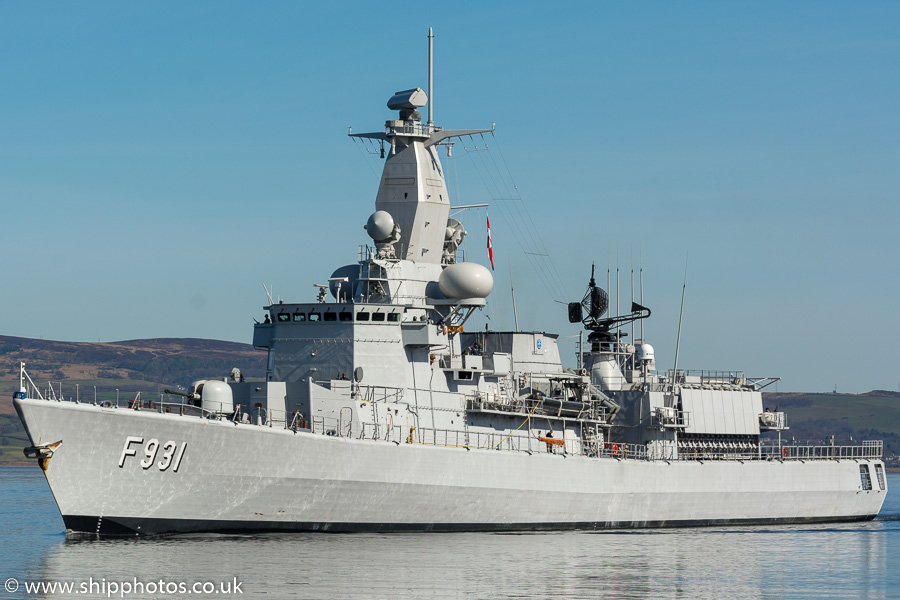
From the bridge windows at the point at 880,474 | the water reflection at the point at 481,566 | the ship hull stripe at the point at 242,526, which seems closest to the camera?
the water reflection at the point at 481,566

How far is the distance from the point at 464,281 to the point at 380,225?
2.83 metres

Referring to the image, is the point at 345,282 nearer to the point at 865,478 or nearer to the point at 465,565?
the point at 465,565

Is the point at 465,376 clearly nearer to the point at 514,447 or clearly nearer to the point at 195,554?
the point at 514,447

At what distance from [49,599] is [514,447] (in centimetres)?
1570

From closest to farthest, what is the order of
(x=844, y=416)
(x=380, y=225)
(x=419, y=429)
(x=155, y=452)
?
(x=155, y=452)
(x=419, y=429)
(x=380, y=225)
(x=844, y=416)

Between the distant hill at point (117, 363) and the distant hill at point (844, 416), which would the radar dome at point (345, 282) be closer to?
the distant hill at point (844, 416)

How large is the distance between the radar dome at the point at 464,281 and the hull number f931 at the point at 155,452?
9289mm

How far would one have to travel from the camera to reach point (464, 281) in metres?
32.3

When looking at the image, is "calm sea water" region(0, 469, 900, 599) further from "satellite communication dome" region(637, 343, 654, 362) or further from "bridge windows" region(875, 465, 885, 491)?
"bridge windows" region(875, 465, 885, 491)

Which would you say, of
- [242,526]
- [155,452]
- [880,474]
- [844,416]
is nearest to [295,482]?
[242,526]

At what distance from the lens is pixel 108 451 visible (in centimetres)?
2595

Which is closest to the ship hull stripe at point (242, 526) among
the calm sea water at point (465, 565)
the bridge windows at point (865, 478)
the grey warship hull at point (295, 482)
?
the grey warship hull at point (295, 482)

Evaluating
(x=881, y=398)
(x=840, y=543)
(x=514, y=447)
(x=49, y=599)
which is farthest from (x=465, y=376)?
(x=881, y=398)

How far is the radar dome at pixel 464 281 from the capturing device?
106 feet
